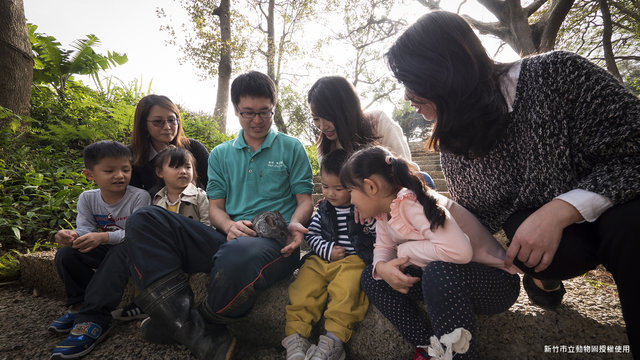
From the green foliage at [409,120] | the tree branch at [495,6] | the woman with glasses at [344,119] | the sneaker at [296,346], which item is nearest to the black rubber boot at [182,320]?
the sneaker at [296,346]

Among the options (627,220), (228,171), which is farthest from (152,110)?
(627,220)

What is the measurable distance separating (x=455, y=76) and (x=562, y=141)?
1.30ft

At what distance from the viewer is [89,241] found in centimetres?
149

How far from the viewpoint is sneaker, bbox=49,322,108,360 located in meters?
1.23

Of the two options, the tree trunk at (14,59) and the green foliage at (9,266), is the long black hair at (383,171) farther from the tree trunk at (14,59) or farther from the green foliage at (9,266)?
the tree trunk at (14,59)

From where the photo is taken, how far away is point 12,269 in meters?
2.04

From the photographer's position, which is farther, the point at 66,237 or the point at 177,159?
the point at 177,159

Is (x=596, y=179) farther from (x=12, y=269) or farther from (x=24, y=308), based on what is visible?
(x=12, y=269)

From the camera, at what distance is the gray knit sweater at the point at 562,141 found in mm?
755

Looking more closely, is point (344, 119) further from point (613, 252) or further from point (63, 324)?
point (63, 324)

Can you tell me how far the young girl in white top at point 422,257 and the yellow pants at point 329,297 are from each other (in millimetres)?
108

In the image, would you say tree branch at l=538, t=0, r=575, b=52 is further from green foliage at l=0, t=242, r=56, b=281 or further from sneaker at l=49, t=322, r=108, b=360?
green foliage at l=0, t=242, r=56, b=281

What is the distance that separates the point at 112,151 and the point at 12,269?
134 centimetres

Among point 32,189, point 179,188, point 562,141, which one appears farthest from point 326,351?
point 32,189
